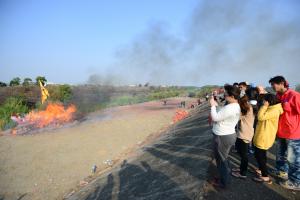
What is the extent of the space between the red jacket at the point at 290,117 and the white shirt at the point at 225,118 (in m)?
1.02

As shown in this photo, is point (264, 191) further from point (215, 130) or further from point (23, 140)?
point (23, 140)

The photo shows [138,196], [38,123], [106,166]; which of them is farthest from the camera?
[38,123]

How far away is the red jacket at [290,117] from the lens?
5.10 metres

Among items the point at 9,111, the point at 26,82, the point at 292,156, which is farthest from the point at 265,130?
the point at 26,82

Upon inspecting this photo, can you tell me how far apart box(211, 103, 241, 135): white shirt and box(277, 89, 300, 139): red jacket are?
1.02 m

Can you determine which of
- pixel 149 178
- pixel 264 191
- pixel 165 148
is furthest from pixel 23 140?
pixel 264 191

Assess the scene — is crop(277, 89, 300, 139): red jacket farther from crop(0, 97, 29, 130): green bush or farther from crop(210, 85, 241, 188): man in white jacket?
crop(0, 97, 29, 130): green bush

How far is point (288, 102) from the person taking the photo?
5.19 m

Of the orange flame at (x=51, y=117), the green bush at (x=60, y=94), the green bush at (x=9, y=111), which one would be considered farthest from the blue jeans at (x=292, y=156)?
the green bush at (x=60, y=94)

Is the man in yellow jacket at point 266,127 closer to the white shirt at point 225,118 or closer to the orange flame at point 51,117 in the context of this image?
the white shirt at point 225,118

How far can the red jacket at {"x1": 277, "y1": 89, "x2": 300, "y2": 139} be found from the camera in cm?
510

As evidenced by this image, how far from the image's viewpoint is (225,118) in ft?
15.6

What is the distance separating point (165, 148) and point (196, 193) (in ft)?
15.9

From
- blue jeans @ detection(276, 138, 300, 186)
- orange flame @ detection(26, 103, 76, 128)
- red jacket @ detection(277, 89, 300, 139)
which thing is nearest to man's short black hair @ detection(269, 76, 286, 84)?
red jacket @ detection(277, 89, 300, 139)
